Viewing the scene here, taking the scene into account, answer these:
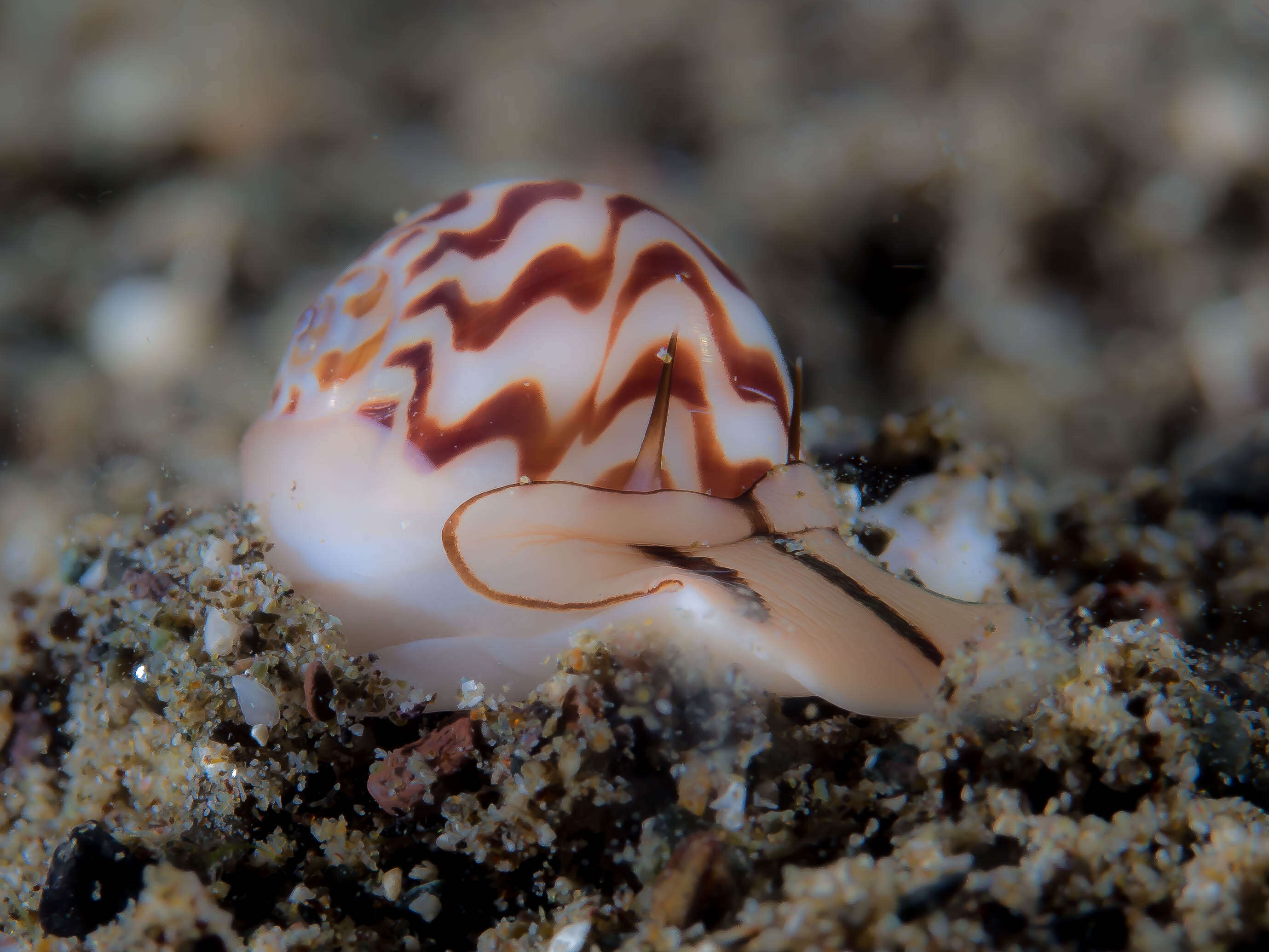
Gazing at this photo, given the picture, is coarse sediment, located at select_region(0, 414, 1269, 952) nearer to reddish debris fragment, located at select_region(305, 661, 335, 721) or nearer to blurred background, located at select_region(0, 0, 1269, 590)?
reddish debris fragment, located at select_region(305, 661, 335, 721)

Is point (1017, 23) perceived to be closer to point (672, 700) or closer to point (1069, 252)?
point (1069, 252)

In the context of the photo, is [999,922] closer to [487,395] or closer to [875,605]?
[875,605]

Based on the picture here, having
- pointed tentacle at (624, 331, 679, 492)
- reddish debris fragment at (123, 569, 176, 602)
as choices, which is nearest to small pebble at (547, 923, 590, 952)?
pointed tentacle at (624, 331, 679, 492)

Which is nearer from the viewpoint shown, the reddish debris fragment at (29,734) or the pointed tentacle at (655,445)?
the pointed tentacle at (655,445)

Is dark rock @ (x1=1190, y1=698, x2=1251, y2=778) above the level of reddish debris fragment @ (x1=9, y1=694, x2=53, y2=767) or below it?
above

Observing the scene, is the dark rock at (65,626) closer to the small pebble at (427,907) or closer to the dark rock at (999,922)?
the small pebble at (427,907)

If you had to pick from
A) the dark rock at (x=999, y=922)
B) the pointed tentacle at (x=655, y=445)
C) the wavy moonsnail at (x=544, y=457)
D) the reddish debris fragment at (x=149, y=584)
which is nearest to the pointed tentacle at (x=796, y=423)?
the wavy moonsnail at (x=544, y=457)
